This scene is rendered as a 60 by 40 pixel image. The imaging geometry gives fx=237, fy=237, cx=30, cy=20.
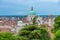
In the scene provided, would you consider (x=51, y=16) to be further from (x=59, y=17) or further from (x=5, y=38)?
(x=5, y=38)

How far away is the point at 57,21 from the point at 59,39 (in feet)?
26.1

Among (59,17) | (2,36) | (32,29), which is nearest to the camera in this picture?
(2,36)

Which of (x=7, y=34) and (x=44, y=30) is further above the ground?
(x=7, y=34)

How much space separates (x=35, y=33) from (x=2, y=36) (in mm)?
5282

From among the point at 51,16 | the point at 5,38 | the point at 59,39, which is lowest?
the point at 51,16

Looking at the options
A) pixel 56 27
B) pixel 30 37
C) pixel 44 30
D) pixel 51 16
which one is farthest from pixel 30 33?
pixel 51 16

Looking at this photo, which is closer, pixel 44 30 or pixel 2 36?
pixel 2 36

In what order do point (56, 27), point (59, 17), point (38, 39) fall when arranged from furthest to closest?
1. point (59, 17)
2. point (56, 27)
3. point (38, 39)

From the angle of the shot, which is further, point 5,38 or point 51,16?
point 51,16

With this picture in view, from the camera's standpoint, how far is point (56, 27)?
23.2 meters

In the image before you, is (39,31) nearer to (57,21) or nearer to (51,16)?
(57,21)

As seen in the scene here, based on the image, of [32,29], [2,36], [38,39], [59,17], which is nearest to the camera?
[2,36]

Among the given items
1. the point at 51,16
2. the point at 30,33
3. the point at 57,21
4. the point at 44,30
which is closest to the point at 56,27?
the point at 57,21

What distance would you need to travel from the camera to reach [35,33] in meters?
15.1
